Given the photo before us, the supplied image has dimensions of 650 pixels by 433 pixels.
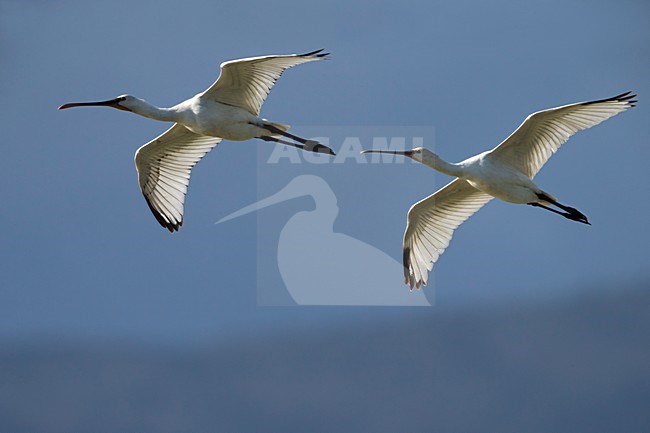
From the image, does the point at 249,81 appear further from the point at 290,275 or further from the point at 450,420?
A: the point at 450,420

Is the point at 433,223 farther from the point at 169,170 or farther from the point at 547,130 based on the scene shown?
the point at 169,170

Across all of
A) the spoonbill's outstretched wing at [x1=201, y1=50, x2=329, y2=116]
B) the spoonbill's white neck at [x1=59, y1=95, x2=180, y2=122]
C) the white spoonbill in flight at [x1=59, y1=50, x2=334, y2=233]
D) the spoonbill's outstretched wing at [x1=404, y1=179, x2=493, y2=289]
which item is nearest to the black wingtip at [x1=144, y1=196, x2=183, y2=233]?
the white spoonbill in flight at [x1=59, y1=50, x2=334, y2=233]

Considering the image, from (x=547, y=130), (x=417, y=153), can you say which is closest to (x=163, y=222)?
(x=417, y=153)

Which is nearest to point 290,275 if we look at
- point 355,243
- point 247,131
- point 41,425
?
point 355,243

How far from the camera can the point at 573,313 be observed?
368 feet

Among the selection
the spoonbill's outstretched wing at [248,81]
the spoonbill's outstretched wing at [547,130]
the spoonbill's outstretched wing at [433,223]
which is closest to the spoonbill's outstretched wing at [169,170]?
Answer: the spoonbill's outstretched wing at [248,81]

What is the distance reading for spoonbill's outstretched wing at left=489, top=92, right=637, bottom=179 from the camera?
1911 centimetres

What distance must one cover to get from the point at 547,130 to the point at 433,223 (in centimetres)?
266

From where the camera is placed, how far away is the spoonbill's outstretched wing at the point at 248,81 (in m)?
19.2

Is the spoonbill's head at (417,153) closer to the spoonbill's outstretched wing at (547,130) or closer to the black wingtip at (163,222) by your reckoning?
the spoonbill's outstretched wing at (547,130)

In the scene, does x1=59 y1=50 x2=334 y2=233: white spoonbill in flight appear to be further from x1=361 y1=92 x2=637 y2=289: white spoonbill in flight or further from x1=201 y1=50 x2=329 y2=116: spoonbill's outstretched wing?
x1=361 y1=92 x2=637 y2=289: white spoonbill in flight

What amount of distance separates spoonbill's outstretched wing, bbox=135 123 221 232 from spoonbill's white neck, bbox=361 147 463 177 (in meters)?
2.72

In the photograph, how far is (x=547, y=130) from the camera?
776 inches

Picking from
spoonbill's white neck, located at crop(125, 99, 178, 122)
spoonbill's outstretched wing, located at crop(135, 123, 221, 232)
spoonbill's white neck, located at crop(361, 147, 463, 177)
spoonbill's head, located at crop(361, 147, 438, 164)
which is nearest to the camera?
spoonbill's white neck, located at crop(361, 147, 463, 177)
